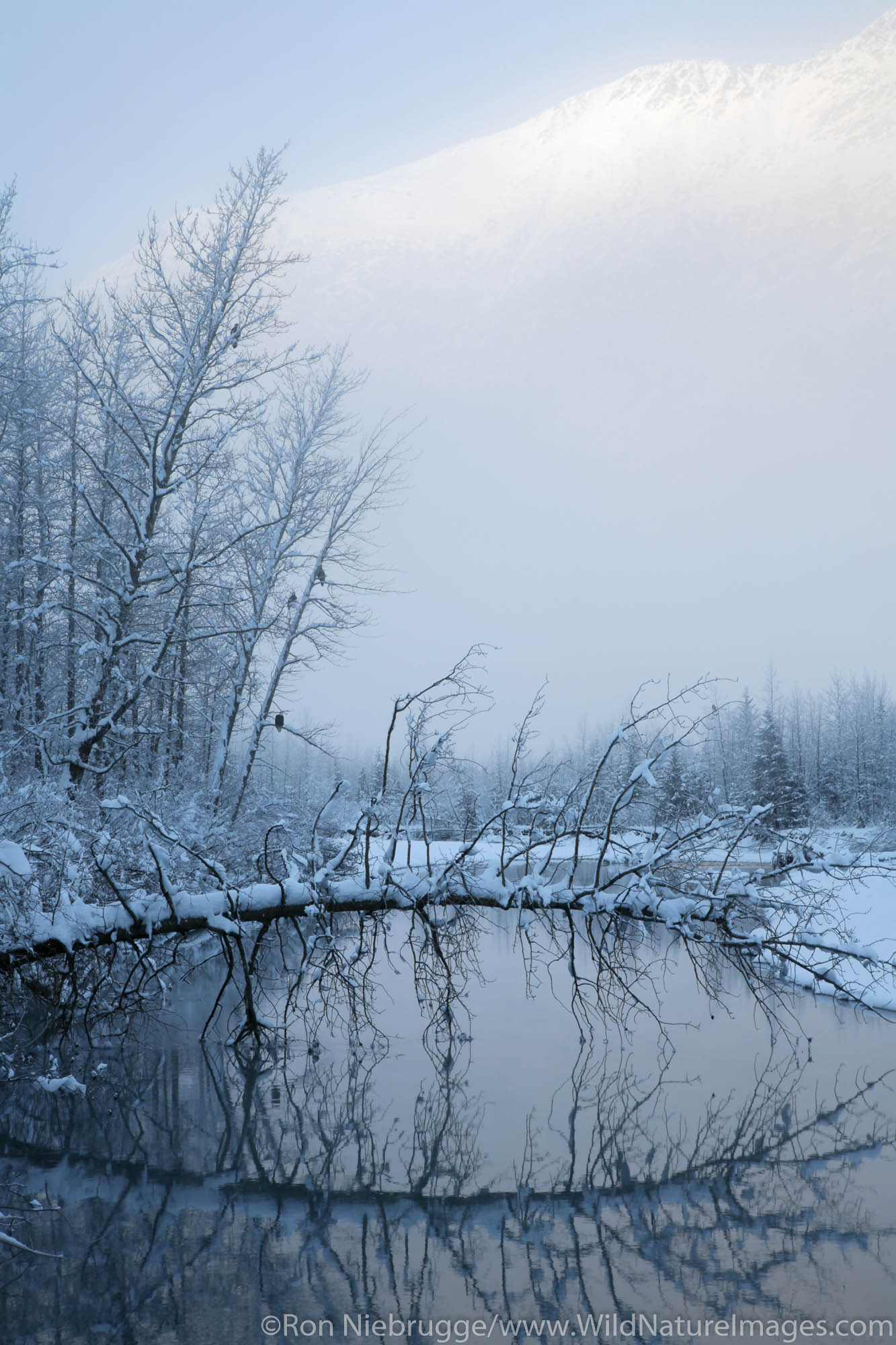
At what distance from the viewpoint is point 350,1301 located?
5355mm

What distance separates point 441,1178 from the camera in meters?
7.23

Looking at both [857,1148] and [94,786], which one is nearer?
[857,1148]

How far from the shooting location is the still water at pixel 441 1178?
5.43 metres

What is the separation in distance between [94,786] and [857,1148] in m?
11.2

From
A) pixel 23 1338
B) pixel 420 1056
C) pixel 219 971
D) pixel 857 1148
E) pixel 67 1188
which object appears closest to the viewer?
pixel 23 1338

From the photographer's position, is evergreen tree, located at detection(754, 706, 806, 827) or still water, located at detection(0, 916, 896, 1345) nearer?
still water, located at detection(0, 916, 896, 1345)

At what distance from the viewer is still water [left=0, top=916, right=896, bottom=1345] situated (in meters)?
5.43

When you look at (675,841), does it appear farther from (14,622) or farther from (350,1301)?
(14,622)

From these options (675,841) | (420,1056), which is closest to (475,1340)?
(675,841)

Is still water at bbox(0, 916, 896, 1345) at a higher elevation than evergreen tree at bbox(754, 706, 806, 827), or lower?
lower

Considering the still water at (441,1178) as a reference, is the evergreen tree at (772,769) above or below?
above

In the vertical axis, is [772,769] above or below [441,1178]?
above

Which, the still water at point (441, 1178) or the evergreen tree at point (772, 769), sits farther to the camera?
the evergreen tree at point (772, 769)

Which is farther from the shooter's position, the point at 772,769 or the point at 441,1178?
→ the point at 772,769
